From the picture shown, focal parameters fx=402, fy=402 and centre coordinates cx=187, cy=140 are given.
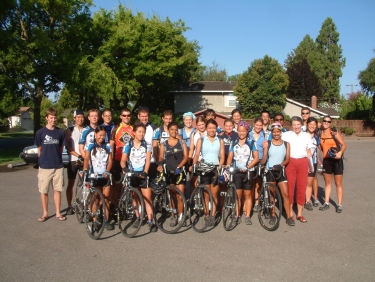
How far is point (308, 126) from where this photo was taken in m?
8.43

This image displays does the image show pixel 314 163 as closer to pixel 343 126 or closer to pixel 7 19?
pixel 7 19

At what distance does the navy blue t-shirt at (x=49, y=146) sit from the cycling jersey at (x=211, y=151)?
8.76ft

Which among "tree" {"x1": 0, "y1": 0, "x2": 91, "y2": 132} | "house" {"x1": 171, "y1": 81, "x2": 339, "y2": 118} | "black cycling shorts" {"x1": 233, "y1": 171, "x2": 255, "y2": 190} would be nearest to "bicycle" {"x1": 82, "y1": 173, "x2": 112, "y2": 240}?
"black cycling shorts" {"x1": 233, "y1": 171, "x2": 255, "y2": 190}

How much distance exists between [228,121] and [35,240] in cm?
409

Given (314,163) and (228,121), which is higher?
(228,121)

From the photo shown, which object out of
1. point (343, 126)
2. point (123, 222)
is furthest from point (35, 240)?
point (343, 126)

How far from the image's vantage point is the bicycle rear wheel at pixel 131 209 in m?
6.40

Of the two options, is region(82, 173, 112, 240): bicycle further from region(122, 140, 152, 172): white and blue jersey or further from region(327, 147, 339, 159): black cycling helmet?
region(327, 147, 339, 159): black cycling helmet

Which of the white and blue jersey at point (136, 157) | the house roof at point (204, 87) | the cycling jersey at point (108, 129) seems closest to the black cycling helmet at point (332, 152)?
the white and blue jersey at point (136, 157)

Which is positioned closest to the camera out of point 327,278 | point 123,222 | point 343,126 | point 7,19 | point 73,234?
point 327,278

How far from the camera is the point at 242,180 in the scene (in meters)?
7.16

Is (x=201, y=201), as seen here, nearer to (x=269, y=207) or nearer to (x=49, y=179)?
(x=269, y=207)

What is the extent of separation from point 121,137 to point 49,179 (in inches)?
60.3

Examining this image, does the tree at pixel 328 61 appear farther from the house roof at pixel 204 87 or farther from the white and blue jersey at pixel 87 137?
the white and blue jersey at pixel 87 137
